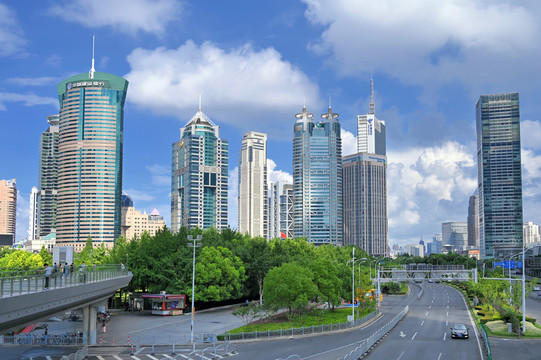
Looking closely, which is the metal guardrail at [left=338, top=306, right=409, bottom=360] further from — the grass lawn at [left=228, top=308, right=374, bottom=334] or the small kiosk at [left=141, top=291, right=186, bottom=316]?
the small kiosk at [left=141, top=291, right=186, bottom=316]

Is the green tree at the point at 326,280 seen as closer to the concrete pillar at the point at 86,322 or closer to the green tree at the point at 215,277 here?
the green tree at the point at 215,277

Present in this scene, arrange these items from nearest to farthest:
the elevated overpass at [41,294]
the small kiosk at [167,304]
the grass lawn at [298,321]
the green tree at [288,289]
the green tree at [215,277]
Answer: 1. the elevated overpass at [41,294]
2. the grass lawn at [298,321]
3. the green tree at [288,289]
4. the small kiosk at [167,304]
5. the green tree at [215,277]

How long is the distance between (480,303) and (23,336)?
67.3 meters

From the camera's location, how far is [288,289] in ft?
205

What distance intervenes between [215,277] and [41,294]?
49709 millimetres

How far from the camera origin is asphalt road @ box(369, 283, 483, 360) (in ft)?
141

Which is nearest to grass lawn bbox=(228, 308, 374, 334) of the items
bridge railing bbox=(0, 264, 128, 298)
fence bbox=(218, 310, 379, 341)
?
fence bbox=(218, 310, 379, 341)

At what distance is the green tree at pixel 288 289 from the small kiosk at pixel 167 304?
19540 mm

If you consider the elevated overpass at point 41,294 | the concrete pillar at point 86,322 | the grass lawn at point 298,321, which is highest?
the elevated overpass at point 41,294

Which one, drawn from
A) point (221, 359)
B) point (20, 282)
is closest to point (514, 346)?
point (221, 359)

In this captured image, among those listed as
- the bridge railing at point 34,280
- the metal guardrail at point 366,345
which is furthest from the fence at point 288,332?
the bridge railing at point 34,280

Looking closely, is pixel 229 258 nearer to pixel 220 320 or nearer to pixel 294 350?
pixel 220 320

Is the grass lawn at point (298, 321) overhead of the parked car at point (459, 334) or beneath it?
beneath

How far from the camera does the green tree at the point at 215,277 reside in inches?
3103
